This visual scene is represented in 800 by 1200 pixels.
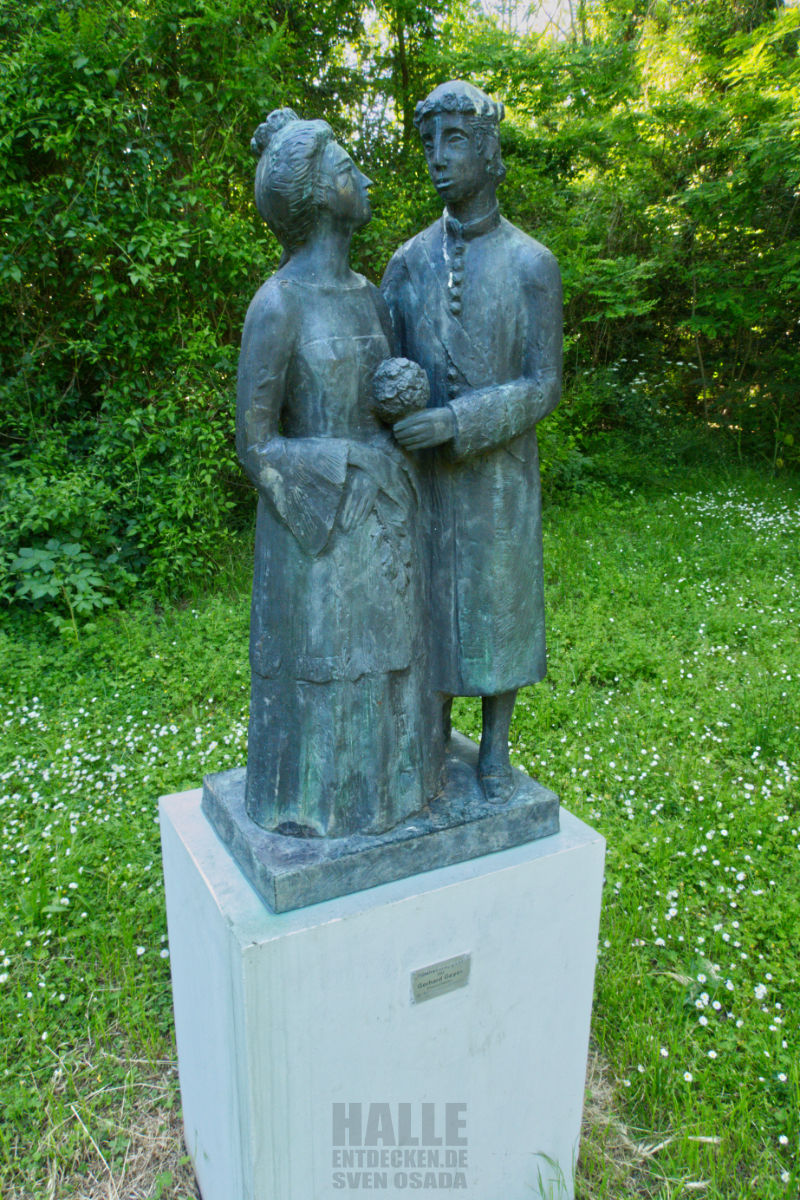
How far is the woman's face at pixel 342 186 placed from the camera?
147 cm

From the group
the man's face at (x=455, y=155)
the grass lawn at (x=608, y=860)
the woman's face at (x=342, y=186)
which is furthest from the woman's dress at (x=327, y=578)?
the grass lawn at (x=608, y=860)

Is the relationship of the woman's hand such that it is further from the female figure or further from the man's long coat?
the man's long coat

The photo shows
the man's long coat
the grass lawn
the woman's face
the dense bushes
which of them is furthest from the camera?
the dense bushes

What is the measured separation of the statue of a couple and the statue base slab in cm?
4

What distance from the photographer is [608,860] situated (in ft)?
9.55

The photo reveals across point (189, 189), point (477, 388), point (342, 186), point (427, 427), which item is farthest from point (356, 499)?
point (189, 189)

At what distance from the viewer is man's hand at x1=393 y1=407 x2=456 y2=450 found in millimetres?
1528

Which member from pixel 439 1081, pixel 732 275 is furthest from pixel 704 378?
pixel 439 1081

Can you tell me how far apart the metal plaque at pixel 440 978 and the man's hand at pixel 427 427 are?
105cm

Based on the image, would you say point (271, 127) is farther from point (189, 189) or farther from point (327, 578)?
point (189, 189)

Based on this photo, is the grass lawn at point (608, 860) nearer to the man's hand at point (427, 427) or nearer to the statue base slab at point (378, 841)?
the statue base slab at point (378, 841)

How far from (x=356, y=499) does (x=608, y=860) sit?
6.36 ft

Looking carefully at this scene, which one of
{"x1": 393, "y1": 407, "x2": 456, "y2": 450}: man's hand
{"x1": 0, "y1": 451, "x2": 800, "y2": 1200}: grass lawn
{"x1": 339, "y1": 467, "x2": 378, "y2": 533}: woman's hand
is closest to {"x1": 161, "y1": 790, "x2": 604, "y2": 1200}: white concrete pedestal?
{"x1": 0, "y1": 451, "x2": 800, "y2": 1200}: grass lawn

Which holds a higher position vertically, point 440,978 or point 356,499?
point 356,499
